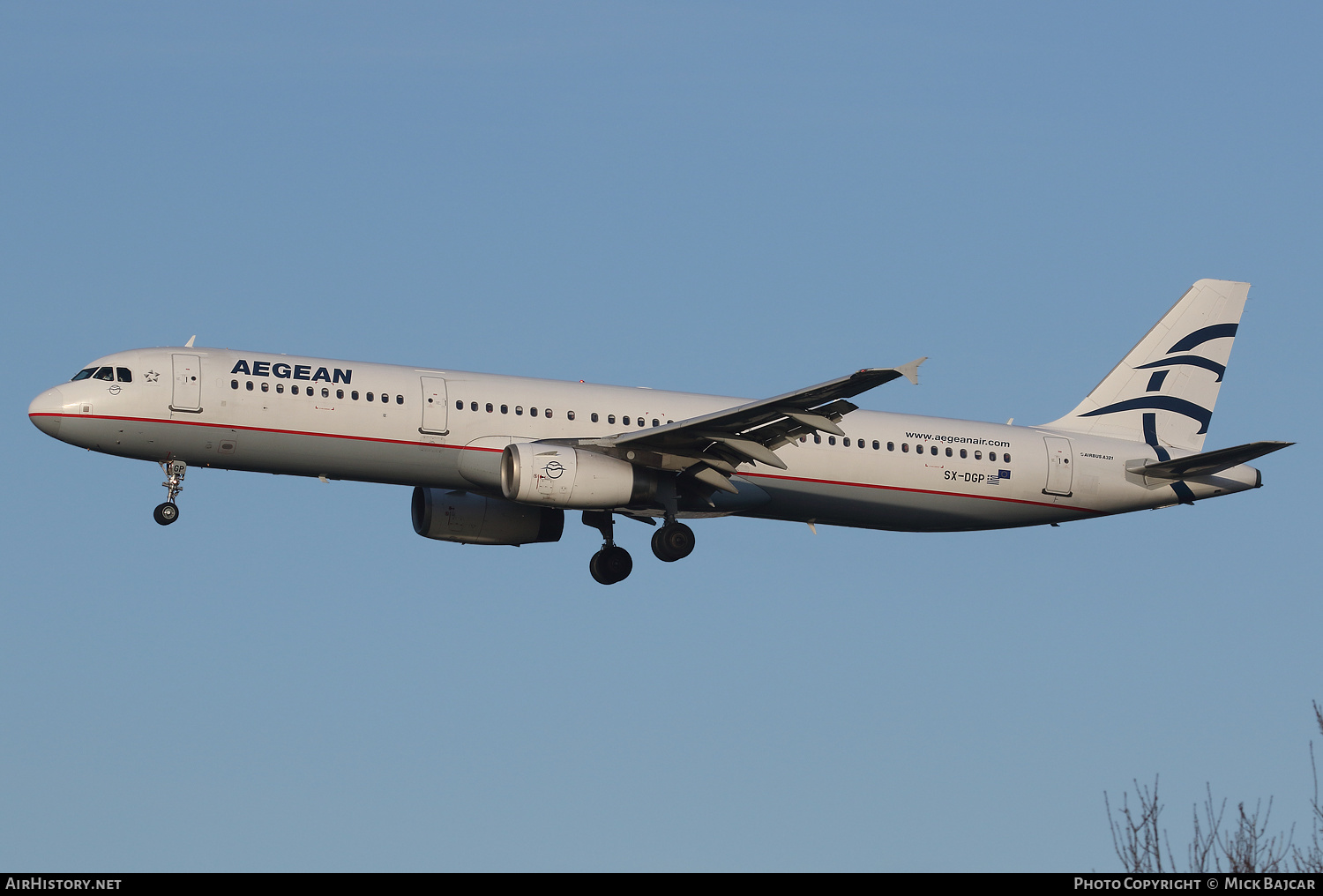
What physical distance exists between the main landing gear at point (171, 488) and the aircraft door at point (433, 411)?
5.81 meters

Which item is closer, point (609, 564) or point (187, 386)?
point (187, 386)

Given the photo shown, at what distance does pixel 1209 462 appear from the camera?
44.9m

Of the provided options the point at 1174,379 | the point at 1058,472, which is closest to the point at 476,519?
the point at 1058,472

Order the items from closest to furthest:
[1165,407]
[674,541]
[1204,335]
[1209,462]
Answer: [674,541]
[1209,462]
[1165,407]
[1204,335]

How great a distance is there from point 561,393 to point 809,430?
21.2 feet

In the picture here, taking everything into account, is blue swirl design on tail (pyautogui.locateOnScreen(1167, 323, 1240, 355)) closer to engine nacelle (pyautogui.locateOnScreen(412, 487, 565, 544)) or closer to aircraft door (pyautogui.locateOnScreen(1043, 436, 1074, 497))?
aircraft door (pyautogui.locateOnScreen(1043, 436, 1074, 497))

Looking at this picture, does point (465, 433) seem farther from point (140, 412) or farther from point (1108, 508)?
point (1108, 508)

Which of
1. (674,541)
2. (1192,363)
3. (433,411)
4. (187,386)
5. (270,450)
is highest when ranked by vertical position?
(1192,363)

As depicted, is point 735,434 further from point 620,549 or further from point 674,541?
point 620,549

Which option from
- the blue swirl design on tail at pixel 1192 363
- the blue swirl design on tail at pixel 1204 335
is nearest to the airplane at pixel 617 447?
the blue swirl design on tail at pixel 1192 363

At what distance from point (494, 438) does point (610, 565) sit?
5.68 meters

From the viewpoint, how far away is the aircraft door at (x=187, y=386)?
4038cm

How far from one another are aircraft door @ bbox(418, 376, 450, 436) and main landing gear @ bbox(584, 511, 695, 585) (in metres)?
4.94

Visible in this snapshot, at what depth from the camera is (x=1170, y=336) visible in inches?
1996
